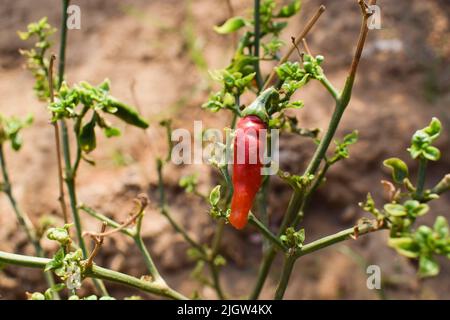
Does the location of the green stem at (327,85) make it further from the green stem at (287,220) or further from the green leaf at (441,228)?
the green leaf at (441,228)

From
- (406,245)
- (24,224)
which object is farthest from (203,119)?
(406,245)

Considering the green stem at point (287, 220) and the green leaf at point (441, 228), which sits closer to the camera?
the green leaf at point (441, 228)

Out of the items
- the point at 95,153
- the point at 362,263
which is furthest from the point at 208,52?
the point at 362,263

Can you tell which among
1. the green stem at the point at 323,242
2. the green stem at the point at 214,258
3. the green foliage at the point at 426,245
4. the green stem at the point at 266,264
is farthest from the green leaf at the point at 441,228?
the green stem at the point at 214,258

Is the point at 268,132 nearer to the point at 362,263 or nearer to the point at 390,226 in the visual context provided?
the point at 390,226

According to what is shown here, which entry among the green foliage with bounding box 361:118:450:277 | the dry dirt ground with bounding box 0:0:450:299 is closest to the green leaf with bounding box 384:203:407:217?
the green foliage with bounding box 361:118:450:277

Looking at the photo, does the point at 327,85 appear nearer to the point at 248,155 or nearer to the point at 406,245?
the point at 248,155

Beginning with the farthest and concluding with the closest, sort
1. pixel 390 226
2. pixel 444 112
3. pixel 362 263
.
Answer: pixel 444 112 → pixel 362 263 → pixel 390 226
